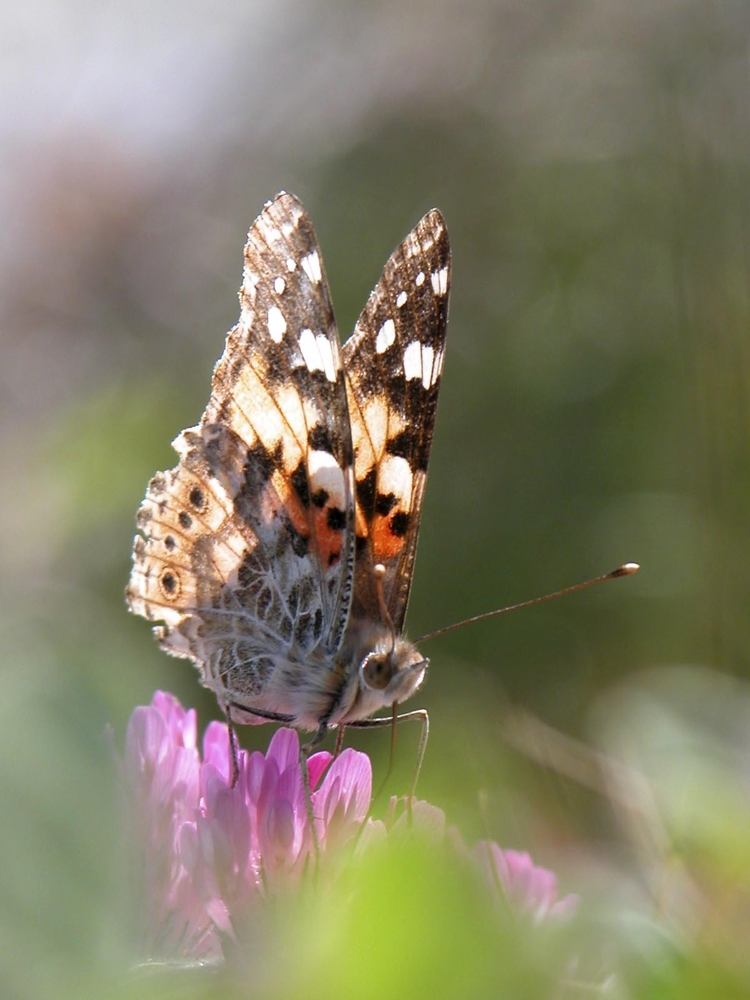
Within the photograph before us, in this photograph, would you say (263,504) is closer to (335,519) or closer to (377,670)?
(335,519)

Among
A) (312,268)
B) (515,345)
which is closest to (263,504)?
(312,268)

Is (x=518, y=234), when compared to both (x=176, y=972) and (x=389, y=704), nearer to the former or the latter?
(x=389, y=704)

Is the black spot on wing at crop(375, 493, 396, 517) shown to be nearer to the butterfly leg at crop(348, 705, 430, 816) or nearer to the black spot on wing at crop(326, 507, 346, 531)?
the black spot on wing at crop(326, 507, 346, 531)

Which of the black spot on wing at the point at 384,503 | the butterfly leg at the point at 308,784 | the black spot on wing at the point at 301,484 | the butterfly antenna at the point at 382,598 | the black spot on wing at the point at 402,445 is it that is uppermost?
the black spot on wing at the point at 402,445

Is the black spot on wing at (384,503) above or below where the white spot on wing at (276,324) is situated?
below

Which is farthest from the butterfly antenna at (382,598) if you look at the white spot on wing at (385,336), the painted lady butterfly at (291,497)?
the white spot on wing at (385,336)

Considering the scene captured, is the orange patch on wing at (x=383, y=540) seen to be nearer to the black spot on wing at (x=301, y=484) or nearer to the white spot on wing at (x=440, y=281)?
the black spot on wing at (x=301, y=484)

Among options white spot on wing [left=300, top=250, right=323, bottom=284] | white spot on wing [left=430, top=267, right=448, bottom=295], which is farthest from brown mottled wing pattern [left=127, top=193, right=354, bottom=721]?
white spot on wing [left=430, top=267, right=448, bottom=295]
